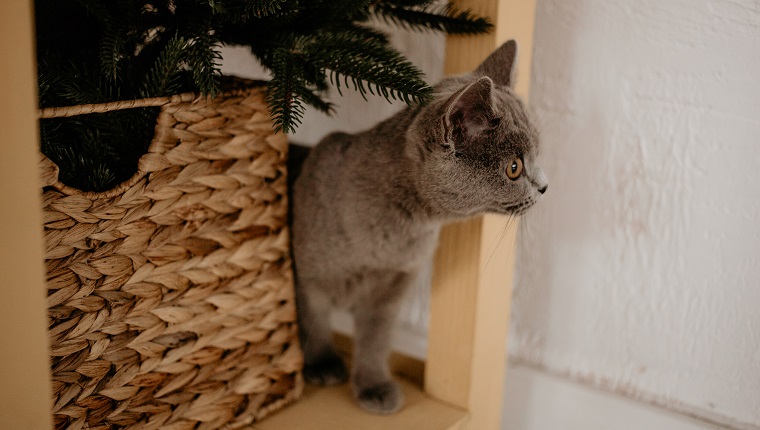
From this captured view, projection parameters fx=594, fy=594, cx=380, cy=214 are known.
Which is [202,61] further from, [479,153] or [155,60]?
[479,153]

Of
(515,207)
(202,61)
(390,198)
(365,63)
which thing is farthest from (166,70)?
(515,207)

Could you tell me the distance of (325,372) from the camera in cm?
90

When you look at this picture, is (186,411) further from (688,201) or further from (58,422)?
(688,201)

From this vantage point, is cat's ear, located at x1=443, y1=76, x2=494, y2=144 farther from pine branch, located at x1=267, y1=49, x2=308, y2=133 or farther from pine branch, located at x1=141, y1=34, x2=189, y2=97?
pine branch, located at x1=141, y1=34, x2=189, y2=97

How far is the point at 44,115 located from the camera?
526 millimetres

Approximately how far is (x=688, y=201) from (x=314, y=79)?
1.83ft

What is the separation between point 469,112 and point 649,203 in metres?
0.37

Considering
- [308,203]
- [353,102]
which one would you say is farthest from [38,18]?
[353,102]

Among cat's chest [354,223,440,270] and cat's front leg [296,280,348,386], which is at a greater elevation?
cat's chest [354,223,440,270]

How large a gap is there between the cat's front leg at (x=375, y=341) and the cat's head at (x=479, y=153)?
8.0 inches

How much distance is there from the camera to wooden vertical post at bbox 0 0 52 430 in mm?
409

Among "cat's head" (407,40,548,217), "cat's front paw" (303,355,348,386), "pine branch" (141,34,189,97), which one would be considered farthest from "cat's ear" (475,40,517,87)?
"cat's front paw" (303,355,348,386)

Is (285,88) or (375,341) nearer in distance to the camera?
(285,88)

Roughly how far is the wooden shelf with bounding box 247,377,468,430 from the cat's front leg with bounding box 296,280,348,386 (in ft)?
0.06
